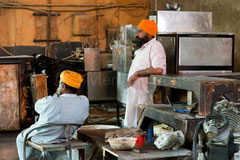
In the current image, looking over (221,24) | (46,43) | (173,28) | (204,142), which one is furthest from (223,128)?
(46,43)

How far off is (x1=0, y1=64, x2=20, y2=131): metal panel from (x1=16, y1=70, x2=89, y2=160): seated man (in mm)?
3380

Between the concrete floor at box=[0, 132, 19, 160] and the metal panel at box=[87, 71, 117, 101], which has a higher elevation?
the metal panel at box=[87, 71, 117, 101]

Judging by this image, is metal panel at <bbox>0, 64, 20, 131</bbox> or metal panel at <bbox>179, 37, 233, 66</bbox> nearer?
metal panel at <bbox>179, 37, 233, 66</bbox>

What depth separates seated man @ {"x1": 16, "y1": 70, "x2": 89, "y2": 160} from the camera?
422 centimetres

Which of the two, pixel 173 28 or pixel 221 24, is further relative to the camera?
pixel 221 24

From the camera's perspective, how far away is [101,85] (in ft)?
29.9

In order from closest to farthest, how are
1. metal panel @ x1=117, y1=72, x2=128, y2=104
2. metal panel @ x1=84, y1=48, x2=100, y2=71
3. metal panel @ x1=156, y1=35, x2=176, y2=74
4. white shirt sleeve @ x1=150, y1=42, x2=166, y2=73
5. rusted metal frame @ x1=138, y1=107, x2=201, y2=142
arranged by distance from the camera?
rusted metal frame @ x1=138, y1=107, x2=201, y2=142, white shirt sleeve @ x1=150, y1=42, x2=166, y2=73, metal panel @ x1=156, y1=35, x2=176, y2=74, metal panel @ x1=117, y1=72, x2=128, y2=104, metal panel @ x1=84, y1=48, x2=100, y2=71

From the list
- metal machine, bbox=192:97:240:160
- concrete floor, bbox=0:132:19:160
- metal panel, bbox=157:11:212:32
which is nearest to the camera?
metal machine, bbox=192:97:240:160

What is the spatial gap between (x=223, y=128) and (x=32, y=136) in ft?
7.78

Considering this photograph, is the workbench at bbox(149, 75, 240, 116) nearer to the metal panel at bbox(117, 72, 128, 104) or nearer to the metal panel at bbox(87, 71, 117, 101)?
the metal panel at bbox(117, 72, 128, 104)

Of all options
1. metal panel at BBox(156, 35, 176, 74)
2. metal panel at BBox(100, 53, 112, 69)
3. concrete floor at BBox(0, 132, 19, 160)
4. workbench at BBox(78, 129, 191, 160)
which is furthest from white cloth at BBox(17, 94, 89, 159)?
metal panel at BBox(100, 53, 112, 69)

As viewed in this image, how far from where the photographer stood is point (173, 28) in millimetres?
5945

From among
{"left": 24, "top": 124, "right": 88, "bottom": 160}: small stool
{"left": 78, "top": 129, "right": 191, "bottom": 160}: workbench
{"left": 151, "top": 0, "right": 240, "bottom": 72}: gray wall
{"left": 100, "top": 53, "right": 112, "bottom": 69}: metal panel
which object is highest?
{"left": 151, "top": 0, "right": 240, "bottom": 72}: gray wall

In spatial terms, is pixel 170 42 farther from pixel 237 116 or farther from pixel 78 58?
pixel 78 58
